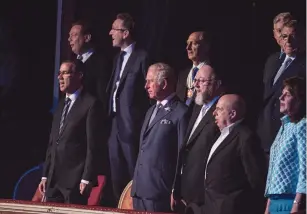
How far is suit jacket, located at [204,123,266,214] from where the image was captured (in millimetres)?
6098

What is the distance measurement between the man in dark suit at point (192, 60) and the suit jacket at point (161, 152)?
8cm

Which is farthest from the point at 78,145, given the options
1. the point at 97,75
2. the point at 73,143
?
the point at 97,75

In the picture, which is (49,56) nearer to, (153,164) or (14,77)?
(14,77)

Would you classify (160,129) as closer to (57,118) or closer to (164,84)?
(164,84)

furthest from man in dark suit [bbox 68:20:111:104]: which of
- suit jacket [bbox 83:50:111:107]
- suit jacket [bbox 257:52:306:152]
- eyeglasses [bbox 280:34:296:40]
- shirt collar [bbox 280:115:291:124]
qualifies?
shirt collar [bbox 280:115:291:124]

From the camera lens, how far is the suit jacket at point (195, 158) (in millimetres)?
6426

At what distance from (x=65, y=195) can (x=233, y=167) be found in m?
1.76

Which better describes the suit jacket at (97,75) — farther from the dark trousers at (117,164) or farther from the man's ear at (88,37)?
the dark trousers at (117,164)

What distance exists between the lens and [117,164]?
7.12m

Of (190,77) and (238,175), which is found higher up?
(190,77)

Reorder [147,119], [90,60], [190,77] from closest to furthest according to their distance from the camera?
[190,77], [147,119], [90,60]

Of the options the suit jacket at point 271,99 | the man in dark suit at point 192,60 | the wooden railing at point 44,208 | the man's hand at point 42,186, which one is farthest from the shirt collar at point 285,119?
the man's hand at point 42,186

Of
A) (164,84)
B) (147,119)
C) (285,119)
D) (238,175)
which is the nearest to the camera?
(285,119)

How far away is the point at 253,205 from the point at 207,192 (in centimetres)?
42
